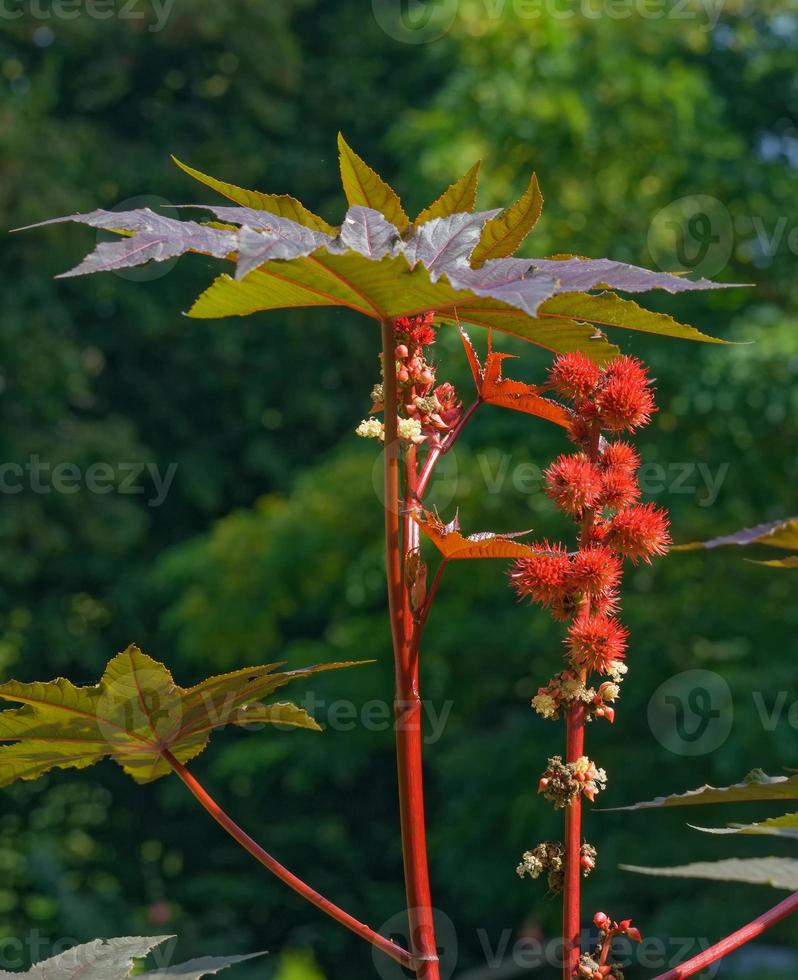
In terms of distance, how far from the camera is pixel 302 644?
679cm

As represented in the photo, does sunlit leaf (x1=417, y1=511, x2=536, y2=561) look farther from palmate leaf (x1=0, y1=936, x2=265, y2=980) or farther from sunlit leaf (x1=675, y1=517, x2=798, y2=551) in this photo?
palmate leaf (x1=0, y1=936, x2=265, y2=980)

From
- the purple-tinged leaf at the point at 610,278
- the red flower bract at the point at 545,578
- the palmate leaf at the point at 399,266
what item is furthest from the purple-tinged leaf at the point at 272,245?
the red flower bract at the point at 545,578

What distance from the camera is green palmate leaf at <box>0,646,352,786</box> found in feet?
2.49

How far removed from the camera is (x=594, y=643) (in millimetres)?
717

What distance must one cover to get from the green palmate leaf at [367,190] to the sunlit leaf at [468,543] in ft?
0.59

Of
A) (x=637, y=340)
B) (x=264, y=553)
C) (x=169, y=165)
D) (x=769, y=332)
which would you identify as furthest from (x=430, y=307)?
(x=169, y=165)

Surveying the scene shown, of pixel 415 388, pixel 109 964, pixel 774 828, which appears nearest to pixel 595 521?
pixel 415 388

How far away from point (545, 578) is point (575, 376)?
123mm

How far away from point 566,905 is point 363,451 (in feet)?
20.9

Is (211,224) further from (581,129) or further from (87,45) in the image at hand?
(87,45)

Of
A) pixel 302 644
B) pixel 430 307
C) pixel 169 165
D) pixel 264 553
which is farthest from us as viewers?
pixel 169 165

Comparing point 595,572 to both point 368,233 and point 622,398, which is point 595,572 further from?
point 368,233

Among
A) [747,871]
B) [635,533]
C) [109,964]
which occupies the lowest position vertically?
[109,964]

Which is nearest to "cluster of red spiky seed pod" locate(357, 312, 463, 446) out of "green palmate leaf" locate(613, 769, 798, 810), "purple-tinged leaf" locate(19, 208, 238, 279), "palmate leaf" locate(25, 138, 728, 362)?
"palmate leaf" locate(25, 138, 728, 362)
